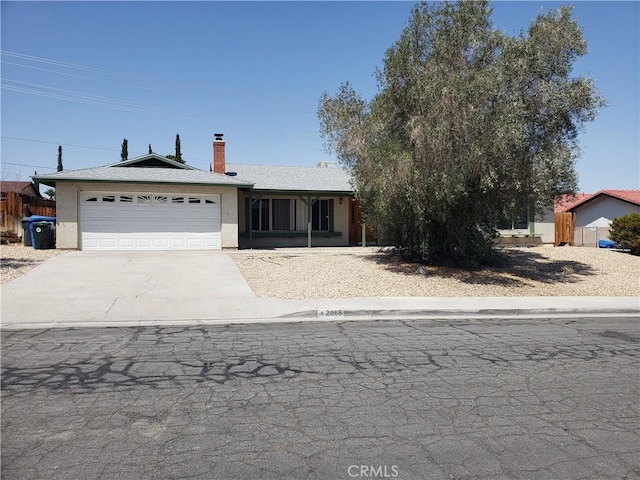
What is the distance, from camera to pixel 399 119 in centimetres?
1523

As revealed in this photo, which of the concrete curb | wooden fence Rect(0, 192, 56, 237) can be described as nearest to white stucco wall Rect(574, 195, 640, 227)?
the concrete curb

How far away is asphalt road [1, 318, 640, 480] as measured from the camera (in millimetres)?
3826

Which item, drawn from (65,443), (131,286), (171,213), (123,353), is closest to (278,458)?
(65,443)

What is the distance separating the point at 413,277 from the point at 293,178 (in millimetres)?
12148

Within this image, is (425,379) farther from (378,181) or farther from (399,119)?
(399,119)

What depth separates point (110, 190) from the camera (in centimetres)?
1961

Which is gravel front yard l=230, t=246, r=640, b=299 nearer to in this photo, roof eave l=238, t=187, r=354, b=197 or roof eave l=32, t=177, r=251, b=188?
roof eave l=32, t=177, r=251, b=188

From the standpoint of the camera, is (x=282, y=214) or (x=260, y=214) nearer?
(x=260, y=214)

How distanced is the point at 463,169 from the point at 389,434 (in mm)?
9740

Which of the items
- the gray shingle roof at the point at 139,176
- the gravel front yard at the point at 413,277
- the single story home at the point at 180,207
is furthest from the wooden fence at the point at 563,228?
the gray shingle roof at the point at 139,176

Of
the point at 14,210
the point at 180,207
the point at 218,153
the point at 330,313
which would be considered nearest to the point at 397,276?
the point at 330,313

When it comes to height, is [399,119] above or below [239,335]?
above

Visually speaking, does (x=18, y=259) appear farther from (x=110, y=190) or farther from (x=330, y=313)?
(x=330, y=313)

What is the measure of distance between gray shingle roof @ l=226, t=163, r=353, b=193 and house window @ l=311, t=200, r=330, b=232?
43.1 inches
